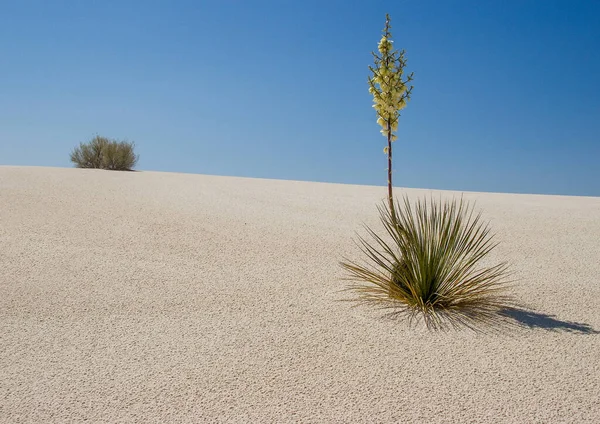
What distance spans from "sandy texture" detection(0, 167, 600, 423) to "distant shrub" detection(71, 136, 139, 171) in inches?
327

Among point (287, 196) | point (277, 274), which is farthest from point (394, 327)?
point (287, 196)

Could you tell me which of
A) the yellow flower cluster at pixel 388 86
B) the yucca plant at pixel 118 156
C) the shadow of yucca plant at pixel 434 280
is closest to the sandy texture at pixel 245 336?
the shadow of yucca plant at pixel 434 280

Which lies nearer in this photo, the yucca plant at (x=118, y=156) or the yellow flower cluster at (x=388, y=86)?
the yellow flower cluster at (x=388, y=86)

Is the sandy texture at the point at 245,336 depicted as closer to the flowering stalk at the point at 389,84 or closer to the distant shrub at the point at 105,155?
the flowering stalk at the point at 389,84

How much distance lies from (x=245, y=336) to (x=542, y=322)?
104 inches

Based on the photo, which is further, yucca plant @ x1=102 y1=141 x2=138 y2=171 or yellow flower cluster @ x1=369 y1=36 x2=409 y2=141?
yucca plant @ x1=102 y1=141 x2=138 y2=171

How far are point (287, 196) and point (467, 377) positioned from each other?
27.4 ft

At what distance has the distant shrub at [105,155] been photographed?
52.3 ft

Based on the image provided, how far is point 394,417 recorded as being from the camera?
2.88m

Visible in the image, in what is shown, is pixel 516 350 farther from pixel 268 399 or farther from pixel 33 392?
pixel 33 392

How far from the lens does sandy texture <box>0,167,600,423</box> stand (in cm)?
304

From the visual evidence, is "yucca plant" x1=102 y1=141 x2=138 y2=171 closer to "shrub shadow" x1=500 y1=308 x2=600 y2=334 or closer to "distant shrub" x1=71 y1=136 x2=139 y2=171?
"distant shrub" x1=71 y1=136 x2=139 y2=171

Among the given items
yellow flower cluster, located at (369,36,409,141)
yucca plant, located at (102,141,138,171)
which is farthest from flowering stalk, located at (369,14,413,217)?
yucca plant, located at (102,141,138,171)

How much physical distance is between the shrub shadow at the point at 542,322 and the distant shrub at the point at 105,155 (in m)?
13.9
